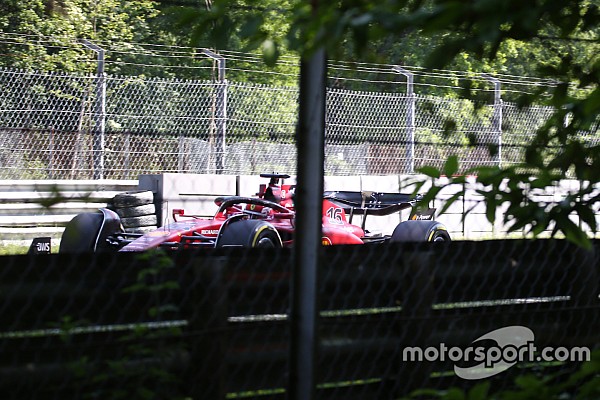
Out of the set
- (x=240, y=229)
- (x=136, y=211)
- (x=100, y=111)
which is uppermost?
(x=100, y=111)

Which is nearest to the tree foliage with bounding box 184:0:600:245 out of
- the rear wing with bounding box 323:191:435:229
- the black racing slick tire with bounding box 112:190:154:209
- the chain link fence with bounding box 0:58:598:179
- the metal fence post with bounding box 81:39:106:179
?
the chain link fence with bounding box 0:58:598:179

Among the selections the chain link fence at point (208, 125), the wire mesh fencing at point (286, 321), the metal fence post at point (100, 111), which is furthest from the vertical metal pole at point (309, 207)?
the metal fence post at point (100, 111)

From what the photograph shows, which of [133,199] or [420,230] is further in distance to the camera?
[133,199]

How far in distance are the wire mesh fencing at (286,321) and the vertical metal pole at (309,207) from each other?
0.13 feet

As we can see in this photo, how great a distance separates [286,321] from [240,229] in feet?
15.8

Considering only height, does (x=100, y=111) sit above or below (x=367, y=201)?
above

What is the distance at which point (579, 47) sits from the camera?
2.90m

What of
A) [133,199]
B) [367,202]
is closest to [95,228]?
[133,199]

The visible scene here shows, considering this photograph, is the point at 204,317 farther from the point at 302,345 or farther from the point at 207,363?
the point at 302,345

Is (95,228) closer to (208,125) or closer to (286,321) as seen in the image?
(208,125)

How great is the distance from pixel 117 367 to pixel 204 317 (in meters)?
0.31

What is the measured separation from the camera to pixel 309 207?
187 centimetres

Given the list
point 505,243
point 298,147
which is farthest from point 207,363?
point 505,243

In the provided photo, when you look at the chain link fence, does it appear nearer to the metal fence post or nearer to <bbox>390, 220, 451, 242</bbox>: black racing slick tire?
the metal fence post
